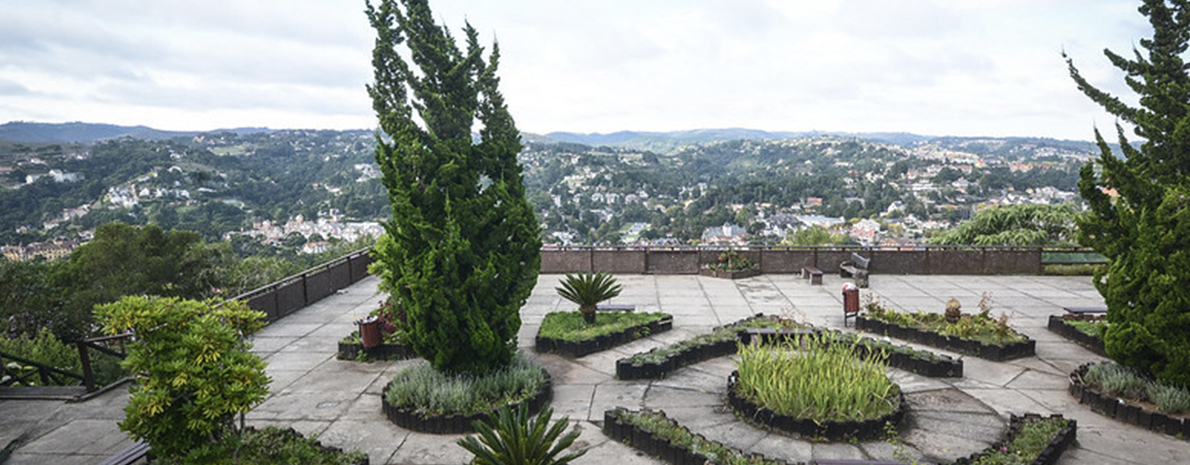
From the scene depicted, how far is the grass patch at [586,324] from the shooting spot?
11.7 metres

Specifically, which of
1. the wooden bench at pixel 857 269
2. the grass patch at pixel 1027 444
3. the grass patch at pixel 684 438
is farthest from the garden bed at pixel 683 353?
the wooden bench at pixel 857 269

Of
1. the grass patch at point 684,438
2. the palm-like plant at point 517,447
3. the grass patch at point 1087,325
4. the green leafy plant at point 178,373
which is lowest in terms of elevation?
→ the grass patch at point 684,438

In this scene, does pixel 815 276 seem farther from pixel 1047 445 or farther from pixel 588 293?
pixel 1047 445

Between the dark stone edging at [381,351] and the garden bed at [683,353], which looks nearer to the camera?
the garden bed at [683,353]

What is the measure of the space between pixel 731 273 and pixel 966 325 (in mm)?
8140

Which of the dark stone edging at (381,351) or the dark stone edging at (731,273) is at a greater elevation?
the dark stone edging at (731,273)

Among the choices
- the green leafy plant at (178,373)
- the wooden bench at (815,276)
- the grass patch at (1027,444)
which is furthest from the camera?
the wooden bench at (815,276)

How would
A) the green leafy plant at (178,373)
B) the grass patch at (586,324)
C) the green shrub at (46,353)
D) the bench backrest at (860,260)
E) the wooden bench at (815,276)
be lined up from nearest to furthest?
the green leafy plant at (178,373) → the grass patch at (586,324) → the green shrub at (46,353) → the bench backrest at (860,260) → the wooden bench at (815,276)

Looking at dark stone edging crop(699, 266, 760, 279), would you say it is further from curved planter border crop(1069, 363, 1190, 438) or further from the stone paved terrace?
curved planter border crop(1069, 363, 1190, 438)

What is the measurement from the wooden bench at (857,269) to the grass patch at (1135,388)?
8250 millimetres

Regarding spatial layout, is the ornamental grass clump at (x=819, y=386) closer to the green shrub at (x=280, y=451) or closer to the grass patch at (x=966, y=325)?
the grass patch at (x=966, y=325)

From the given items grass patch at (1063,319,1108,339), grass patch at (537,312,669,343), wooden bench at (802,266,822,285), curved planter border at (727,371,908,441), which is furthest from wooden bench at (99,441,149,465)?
wooden bench at (802,266,822,285)

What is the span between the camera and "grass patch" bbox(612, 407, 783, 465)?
657cm

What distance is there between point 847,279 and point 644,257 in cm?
645
